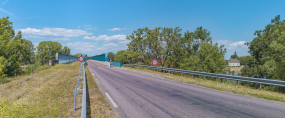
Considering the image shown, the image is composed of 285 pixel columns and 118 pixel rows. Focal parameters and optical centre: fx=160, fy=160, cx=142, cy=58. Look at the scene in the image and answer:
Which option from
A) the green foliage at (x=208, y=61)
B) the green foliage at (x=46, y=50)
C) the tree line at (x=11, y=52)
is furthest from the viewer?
the green foliage at (x=46, y=50)

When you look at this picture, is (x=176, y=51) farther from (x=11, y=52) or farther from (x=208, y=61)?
(x=11, y=52)

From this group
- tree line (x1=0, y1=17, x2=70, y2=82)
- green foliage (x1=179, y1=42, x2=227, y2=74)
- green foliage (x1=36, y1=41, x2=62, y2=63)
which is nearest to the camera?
tree line (x1=0, y1=17, x2=70, y2=82)

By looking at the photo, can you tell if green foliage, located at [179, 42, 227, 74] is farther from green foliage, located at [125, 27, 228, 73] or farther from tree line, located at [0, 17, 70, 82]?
tree line, located at [0, 17, 70, 82]

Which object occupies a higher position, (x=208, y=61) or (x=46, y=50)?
(x=46, y=50)

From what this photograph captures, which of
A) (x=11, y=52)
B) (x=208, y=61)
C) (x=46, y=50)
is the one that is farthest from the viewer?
(x=46, y=50)

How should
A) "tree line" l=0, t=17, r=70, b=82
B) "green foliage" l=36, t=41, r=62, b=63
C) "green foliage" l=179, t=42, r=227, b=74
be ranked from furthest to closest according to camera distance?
"green foliage" l=36, t=41, r=62, b=63
"green foliage" l=179, t=42, r=227, b=74
"tree line" l=0, t=17, r=70, b=82

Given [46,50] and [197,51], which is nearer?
[197,51]

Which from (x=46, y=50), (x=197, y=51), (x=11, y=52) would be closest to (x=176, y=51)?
(x=197, y=51)

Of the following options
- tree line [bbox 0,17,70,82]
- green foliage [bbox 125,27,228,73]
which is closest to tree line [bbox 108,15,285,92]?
green foliage [bbox 125,27,228,73]

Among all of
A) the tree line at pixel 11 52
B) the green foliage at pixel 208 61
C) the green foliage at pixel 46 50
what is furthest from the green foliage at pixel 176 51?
the green foliage at pixel 46 50

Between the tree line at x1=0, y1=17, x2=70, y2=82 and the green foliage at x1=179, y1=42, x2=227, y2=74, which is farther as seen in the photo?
the green foliage at x1=179, y1=42, x2=227, y2=74

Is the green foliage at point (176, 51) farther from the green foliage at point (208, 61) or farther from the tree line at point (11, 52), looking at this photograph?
the tree line at point (11, 52)

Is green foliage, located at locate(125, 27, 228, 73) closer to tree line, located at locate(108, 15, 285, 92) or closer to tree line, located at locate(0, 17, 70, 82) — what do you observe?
tree line, located at locate(108, 15, 285, 92)

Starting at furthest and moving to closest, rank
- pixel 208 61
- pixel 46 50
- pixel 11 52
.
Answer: pixel 46 50, pixel 208 61, pixel 11 52
